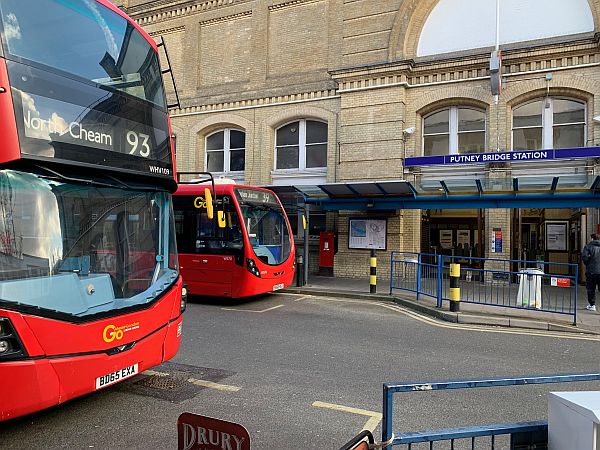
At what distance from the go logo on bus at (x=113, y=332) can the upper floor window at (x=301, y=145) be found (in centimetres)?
1349

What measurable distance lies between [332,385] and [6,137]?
400 cm

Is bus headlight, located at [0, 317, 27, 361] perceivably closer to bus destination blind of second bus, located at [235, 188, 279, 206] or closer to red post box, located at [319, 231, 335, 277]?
bus destination blind of second bus, located at [235, 188, 279, 206]

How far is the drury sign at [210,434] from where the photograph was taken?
194 cm

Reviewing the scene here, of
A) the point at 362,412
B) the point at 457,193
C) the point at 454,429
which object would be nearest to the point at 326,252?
the point at 457,193

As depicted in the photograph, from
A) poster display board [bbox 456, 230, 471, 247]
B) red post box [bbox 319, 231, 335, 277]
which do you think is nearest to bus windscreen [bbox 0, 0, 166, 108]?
red post box [bbox 319, 231, 335, 277]

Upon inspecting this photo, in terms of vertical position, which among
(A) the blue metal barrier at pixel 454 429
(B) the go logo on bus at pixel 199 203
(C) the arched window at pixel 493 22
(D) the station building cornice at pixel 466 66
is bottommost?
(A) the blue metal barrier at pixel 454 429

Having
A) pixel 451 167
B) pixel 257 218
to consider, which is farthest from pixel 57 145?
pixel 451 167

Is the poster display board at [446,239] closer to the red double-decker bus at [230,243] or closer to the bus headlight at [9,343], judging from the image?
the red double-decker bus at [230,243]

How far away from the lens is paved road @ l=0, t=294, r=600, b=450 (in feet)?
13.1

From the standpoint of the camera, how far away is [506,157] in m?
A: 13.5

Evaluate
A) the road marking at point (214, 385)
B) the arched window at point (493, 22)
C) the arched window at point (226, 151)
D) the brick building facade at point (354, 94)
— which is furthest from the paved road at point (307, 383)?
the arched window at point (226, 151)

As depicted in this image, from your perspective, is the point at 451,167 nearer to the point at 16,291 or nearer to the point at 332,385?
the point at 332,385

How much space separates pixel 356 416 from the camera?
4.29m

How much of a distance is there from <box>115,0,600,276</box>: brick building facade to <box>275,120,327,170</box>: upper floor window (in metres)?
0.04
